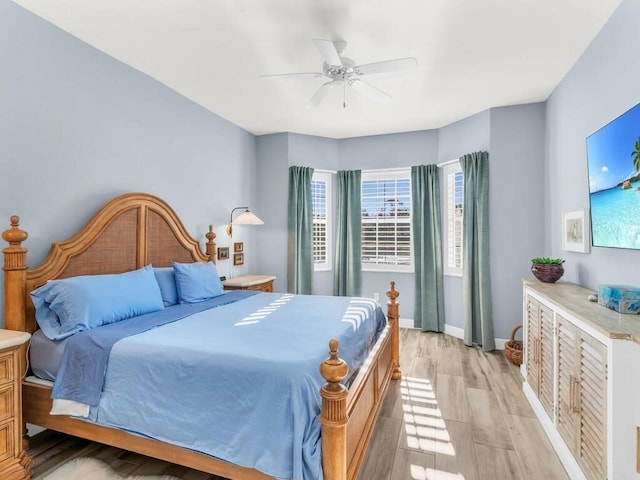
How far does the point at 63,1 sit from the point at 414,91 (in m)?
3.02

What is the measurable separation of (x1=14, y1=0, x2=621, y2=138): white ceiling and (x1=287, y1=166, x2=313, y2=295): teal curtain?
4.32 feet

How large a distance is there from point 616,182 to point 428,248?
2.81m

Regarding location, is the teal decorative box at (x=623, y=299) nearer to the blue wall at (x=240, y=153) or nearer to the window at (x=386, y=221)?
the blue wall at (x=240, y=153)

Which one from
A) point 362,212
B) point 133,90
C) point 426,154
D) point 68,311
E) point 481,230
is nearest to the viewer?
point 68,311

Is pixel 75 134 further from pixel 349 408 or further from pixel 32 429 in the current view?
pixel 349 408

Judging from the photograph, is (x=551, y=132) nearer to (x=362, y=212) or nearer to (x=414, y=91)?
(x=414, y=91)

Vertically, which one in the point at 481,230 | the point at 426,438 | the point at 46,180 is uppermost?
the point at 46,180

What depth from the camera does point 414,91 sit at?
3.62 meters

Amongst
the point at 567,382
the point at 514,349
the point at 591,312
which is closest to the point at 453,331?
the point at 514,349

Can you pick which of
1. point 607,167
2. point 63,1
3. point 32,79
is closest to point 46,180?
point 32,79

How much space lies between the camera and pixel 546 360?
2.49 meters

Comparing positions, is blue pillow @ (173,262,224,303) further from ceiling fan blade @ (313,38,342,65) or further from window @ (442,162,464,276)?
window @ (442,162,464,276)

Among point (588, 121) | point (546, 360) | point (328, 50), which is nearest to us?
point (328, 50)

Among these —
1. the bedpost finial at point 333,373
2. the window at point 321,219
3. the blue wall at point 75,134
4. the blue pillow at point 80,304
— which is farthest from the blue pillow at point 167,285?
the window at point 321,219
